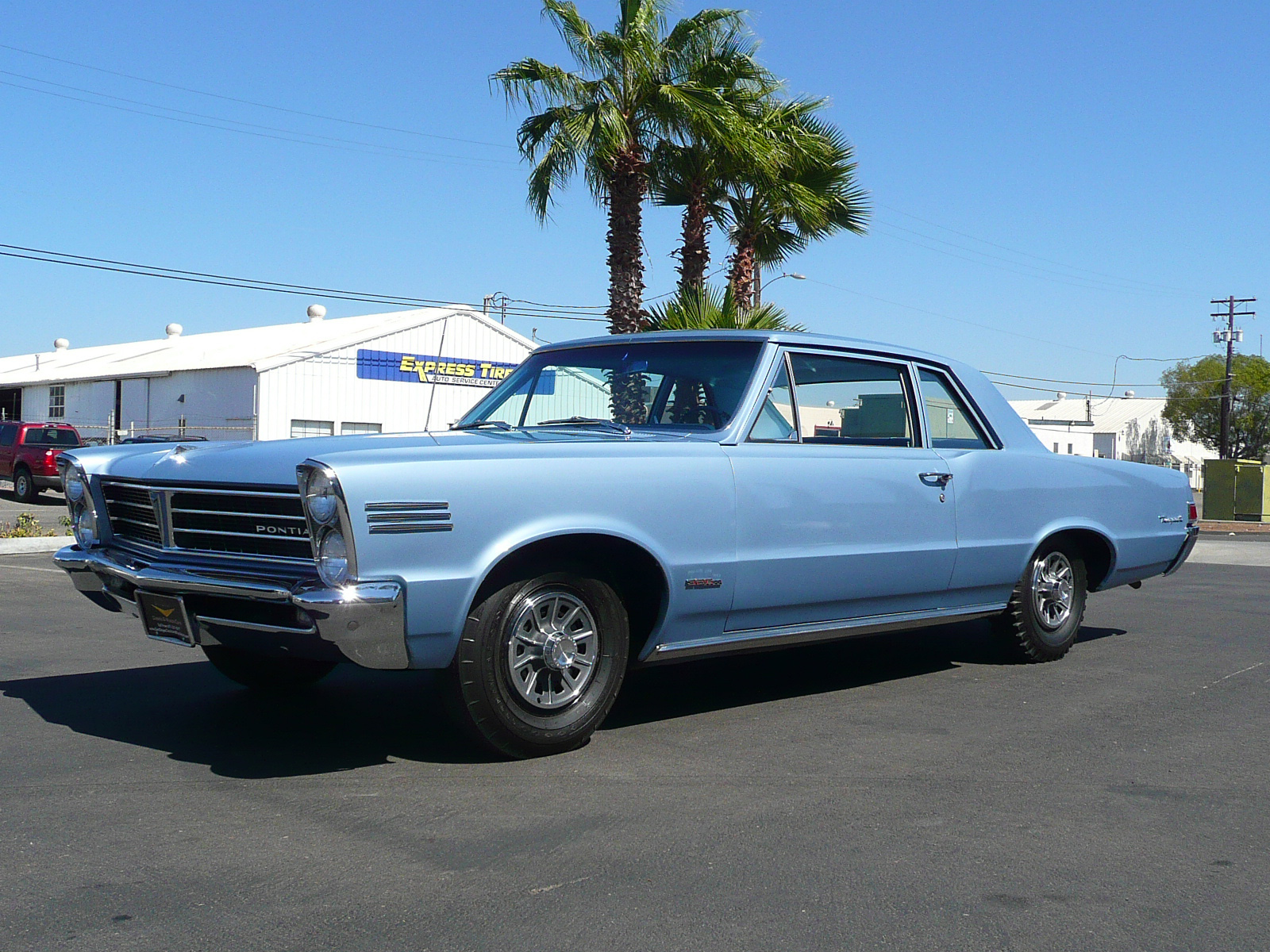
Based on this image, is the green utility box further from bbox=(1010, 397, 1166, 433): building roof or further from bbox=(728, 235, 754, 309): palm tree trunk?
bbox=(1010, 397, 1166, 433): building roof

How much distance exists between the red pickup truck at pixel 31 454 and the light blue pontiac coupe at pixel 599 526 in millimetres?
24129

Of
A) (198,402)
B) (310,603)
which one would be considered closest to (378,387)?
(198,402)

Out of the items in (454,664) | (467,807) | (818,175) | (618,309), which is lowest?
(467,807)

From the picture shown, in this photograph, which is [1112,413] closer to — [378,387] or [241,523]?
[378,387]

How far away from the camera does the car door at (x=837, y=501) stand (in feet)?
17.8

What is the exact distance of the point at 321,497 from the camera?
4.29 m

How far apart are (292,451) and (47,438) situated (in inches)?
1036

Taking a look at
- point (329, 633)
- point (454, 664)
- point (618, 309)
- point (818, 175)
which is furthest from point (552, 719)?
point (818, 175)

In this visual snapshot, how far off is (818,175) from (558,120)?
157 inches

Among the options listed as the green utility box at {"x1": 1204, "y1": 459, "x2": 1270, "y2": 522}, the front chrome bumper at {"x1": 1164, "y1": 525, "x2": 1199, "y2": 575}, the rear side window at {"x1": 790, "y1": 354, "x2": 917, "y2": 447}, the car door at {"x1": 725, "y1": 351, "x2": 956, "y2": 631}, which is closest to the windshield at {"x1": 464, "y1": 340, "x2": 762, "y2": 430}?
the car door at {"x1": 725, "y1": 351, "x2": 956, "y2": 631}

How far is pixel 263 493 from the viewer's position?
4590mm

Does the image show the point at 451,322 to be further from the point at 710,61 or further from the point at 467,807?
the point at 467,807

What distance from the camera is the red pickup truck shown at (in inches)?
1088

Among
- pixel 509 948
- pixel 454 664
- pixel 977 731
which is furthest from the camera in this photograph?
pixel 977 731
